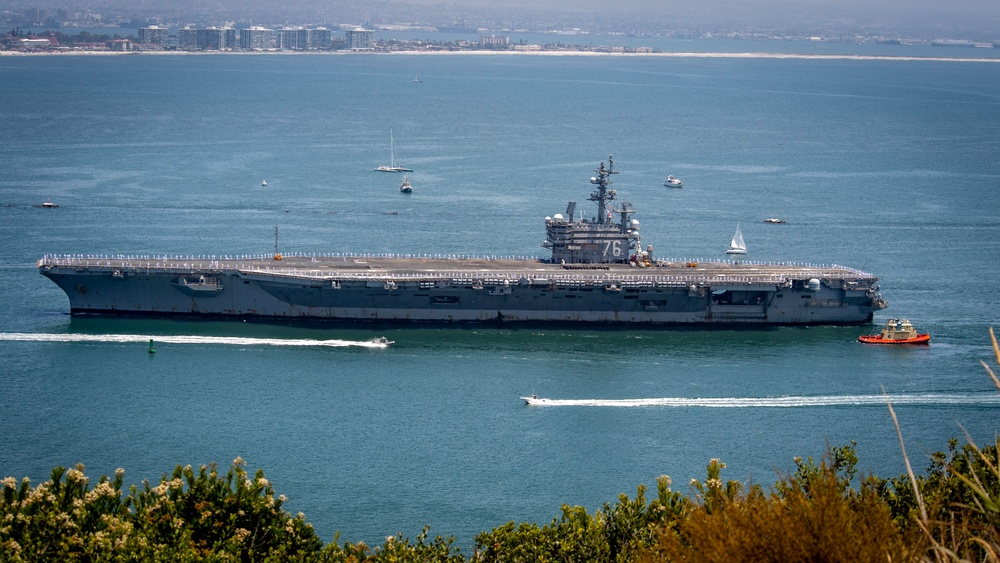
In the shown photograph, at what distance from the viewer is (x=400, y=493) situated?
27312mm

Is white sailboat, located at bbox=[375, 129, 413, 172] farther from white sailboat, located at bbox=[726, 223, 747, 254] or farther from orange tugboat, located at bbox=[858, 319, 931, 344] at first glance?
orange tugboat, located at bbox=[858, 319, 931, 344]

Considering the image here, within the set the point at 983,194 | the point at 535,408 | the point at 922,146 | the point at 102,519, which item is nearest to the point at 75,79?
the point at 922,146

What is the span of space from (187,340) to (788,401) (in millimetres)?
19223

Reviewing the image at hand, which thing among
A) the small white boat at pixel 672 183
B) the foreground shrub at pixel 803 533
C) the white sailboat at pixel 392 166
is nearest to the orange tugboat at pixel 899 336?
the small white boat at pixel 672 183

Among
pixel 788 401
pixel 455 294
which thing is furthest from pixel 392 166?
pixel 788 401

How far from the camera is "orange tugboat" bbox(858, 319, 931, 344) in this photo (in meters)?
41.9

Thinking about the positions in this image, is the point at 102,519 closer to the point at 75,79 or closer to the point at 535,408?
the point at 535,408

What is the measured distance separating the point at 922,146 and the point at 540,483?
77.0 meters

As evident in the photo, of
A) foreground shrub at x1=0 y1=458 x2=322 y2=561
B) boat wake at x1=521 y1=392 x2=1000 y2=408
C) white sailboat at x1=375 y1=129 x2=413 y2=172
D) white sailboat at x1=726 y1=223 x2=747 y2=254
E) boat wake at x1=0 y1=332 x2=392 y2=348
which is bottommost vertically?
boat wake at x1=0 y1=332 x2=392 y2=348

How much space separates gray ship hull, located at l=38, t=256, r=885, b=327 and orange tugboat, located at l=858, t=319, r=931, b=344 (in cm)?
238

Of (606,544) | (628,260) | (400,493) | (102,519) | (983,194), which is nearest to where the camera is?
(102,519)

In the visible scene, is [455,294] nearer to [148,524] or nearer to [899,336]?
[899,336]

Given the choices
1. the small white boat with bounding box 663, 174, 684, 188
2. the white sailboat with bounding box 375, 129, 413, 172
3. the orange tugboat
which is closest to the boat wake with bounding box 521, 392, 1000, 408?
the orange tugboat

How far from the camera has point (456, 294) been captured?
44.6 metres
